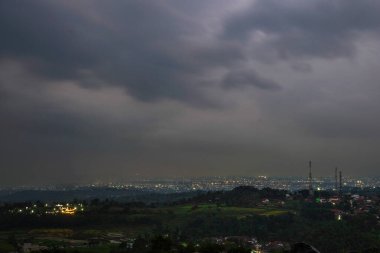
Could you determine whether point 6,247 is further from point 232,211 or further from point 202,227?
point 232,211

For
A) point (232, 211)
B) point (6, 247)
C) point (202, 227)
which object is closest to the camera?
point (6, 247)

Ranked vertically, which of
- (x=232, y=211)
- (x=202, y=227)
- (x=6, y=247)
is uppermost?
(x=232, y=211)

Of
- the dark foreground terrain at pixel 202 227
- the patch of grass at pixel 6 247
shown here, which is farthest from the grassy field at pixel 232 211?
the patch of grass at pixel 6 247

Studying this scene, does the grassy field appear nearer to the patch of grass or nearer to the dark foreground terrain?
the dark foreground terrain

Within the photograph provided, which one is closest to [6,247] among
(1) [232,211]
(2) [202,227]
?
(2) [202,227]

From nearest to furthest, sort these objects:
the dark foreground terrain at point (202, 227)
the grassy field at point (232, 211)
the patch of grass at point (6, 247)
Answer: the patch of grass at point (6, 247) < the dark foreground terrain at point (202, 227) < the grassy field at point (232, 211)

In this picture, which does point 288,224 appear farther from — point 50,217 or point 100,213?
point 50,217

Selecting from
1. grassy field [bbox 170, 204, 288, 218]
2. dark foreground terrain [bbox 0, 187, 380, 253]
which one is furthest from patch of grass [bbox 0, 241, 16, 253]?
grassy field [bbox 170, 204, 288, 218]

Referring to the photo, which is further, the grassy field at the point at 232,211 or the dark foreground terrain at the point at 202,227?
the grassy field at the point at 232,211

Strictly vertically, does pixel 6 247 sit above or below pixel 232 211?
below

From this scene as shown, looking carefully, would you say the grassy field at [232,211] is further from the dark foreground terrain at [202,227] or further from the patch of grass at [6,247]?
the patch of grass at [6,247]

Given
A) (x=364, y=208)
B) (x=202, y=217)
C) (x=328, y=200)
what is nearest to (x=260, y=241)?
(x=202, y=217)

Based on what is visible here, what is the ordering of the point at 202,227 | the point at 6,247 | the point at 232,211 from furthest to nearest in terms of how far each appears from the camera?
the point at 232,211 < the point at 202,227 < the point at 6,247
